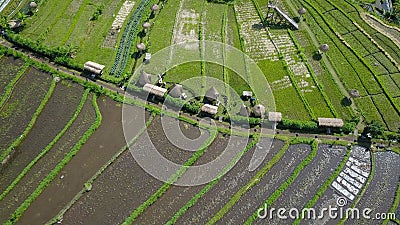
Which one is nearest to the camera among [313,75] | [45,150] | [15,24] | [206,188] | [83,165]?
[206,188]

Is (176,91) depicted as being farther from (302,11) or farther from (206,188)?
(302,11)

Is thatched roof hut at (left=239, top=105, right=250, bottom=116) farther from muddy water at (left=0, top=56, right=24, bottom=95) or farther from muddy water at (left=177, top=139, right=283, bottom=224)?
muddy water at (left=0, top=56, right=24, bottom=95)

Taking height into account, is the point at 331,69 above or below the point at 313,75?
above

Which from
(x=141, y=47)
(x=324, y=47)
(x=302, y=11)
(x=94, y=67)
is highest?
(x=302, y=11)

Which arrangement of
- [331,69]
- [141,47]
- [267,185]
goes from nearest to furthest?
1. [267,185]
2. [141,47]
3. [331,69]

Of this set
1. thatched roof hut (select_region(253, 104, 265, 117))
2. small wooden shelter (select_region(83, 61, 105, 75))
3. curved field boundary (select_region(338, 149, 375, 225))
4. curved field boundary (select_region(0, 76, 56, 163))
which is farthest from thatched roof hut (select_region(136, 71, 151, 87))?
curved field boundary (select_region(338, 149, 375, 225))

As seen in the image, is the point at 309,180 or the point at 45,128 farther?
the point at 45,128

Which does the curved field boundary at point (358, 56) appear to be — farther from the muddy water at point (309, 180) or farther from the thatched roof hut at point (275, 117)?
the thatched roof hut at point (275, 117)

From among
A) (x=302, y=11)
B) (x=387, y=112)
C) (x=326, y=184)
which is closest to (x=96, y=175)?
(x=326, y=184)
